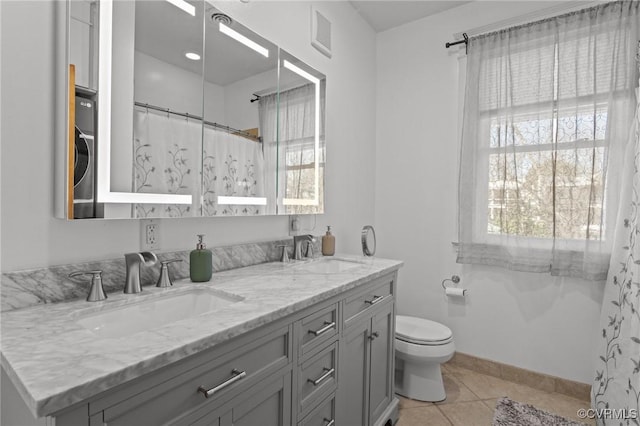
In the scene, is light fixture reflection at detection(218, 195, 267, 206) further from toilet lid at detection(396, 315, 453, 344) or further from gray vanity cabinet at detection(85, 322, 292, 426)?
toilet lid at detection(396, 315, 453, 344)

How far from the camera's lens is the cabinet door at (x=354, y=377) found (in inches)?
55.1

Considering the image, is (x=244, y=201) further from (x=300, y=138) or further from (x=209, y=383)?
(x=209, y=383)

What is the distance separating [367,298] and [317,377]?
0.48 metres

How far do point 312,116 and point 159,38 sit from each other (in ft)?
3.38

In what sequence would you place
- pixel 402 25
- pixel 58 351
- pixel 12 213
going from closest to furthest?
pixel 58 351 < pixel 12 213 < pixel 402 25

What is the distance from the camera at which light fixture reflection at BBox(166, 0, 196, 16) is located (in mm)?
1301

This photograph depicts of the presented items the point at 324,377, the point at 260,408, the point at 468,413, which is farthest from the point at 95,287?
the point at 468,413

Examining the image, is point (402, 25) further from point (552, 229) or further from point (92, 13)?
point (92, 13)

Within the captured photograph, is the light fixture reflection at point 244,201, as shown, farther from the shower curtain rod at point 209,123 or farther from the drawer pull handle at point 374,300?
the drawer pull handle at point 374,300

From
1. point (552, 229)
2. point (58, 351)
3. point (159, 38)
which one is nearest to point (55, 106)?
point (159, 38)

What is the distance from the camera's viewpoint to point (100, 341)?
0.73 meters

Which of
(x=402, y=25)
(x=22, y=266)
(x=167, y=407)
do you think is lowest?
(x=167, y=407)

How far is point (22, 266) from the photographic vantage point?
944mm

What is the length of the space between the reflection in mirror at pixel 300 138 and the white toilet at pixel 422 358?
1.01 meters
